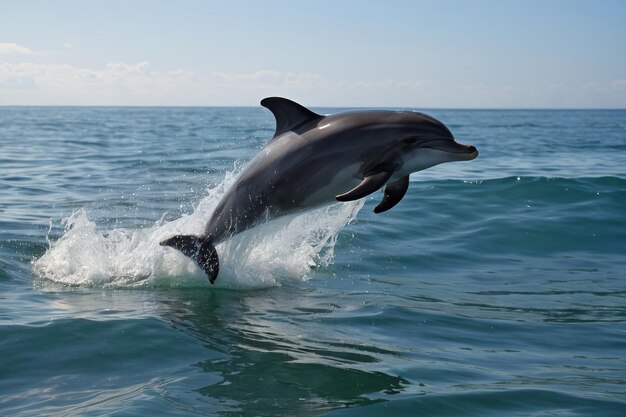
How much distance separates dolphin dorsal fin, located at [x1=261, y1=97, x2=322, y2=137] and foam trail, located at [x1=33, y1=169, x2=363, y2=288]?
3.37 feet

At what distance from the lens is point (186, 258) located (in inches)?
381

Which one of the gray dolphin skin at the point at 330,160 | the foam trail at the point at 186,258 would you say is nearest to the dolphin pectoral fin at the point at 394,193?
the gray dolphin skin at the point at 330,160

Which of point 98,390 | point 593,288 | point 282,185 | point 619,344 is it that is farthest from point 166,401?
point 593,288

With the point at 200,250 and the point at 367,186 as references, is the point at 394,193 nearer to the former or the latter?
the point at 367,186

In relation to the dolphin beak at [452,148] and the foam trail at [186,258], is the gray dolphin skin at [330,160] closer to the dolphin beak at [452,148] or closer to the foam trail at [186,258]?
the dolphin beak at [452,148]

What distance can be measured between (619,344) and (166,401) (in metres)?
4.28

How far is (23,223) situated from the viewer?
1328 cm

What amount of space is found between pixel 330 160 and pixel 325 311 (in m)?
1.56

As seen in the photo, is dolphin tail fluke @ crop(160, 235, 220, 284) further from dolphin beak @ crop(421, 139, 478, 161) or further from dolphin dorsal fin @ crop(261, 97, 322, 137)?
dolphin beak @ crop(421, 139, 478, 161)

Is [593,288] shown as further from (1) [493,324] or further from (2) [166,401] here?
(2) [166,401]

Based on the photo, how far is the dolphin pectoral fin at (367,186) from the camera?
7457mm

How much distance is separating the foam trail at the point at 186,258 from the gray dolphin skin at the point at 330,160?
43cm

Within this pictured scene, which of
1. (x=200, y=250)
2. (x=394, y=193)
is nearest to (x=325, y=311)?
(x=394, y=193)

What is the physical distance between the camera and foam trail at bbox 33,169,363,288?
31.4 ft
